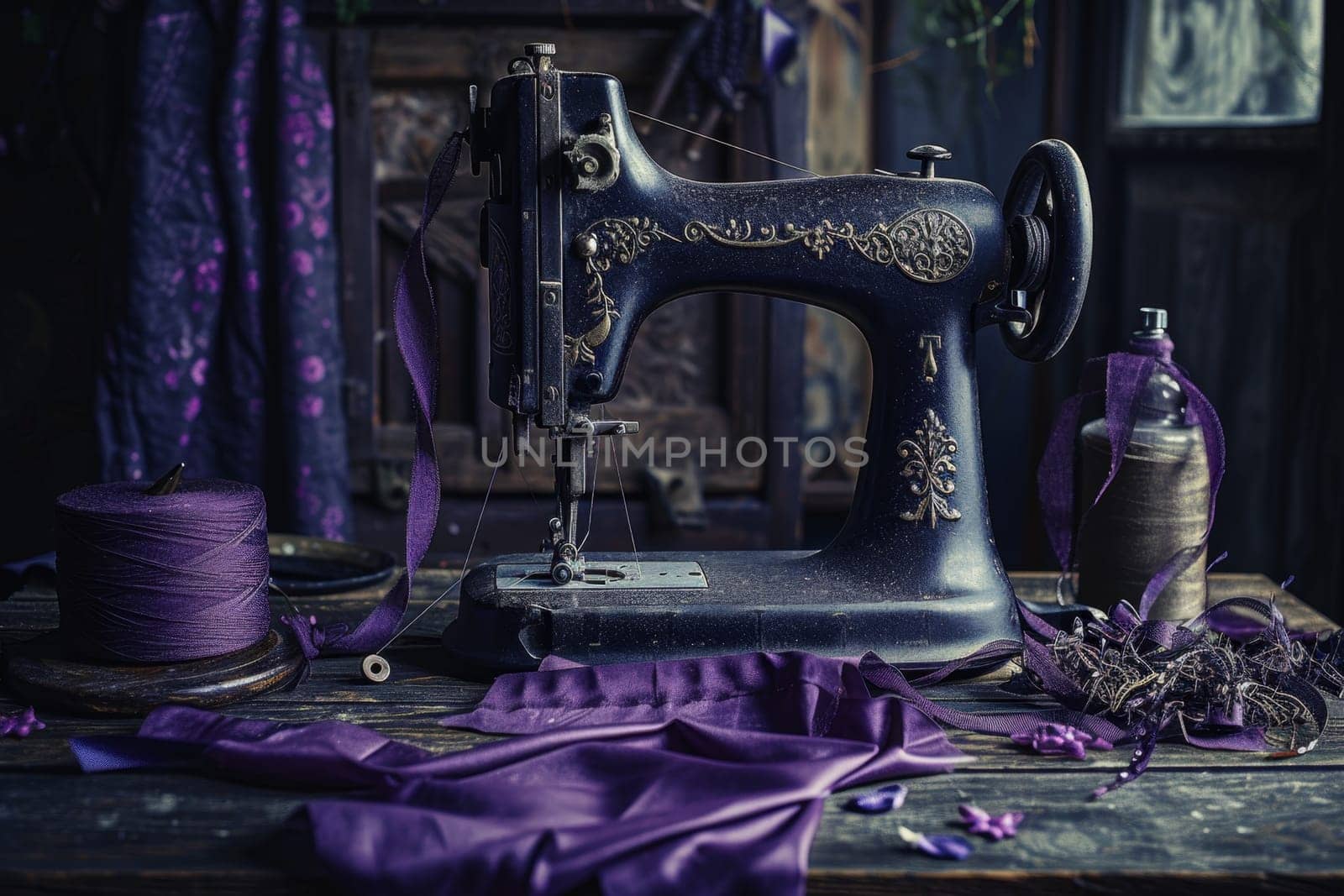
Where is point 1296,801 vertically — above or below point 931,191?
below

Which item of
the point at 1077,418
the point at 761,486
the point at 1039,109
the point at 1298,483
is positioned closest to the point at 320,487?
the point at 761,486

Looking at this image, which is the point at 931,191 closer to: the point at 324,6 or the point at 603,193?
the point at 603,193

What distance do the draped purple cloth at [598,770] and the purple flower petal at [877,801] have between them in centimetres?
2

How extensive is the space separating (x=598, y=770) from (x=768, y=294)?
662 millimetres

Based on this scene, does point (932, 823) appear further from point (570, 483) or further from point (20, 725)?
point (20, 725)

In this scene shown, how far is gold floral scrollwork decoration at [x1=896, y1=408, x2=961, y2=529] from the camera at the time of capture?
159 centimetres

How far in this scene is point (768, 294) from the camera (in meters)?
1.64

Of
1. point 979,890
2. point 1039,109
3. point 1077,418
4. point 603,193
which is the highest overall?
point 1039,109

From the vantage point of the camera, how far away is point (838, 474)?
386 cm

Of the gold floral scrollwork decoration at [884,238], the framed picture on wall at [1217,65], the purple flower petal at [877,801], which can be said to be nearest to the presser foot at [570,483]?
the gold floral scrollwork decoration at [884,238]

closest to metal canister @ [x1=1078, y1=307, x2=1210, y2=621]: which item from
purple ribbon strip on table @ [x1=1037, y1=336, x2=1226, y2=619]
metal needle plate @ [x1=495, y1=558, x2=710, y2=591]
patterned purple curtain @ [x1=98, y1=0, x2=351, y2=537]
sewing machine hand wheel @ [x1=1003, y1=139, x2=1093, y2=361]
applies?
purple ribbon strip on table @ [x1=1037, y1=336, x2=1226, y2=619]

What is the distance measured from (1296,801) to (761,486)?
202 centimetres

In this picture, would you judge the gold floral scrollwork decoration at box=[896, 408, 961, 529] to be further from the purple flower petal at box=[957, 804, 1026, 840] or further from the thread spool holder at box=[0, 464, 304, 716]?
the thread spool holder at box=[0, 464, 304, 716]

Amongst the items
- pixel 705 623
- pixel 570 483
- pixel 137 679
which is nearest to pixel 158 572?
pixel 137 679
